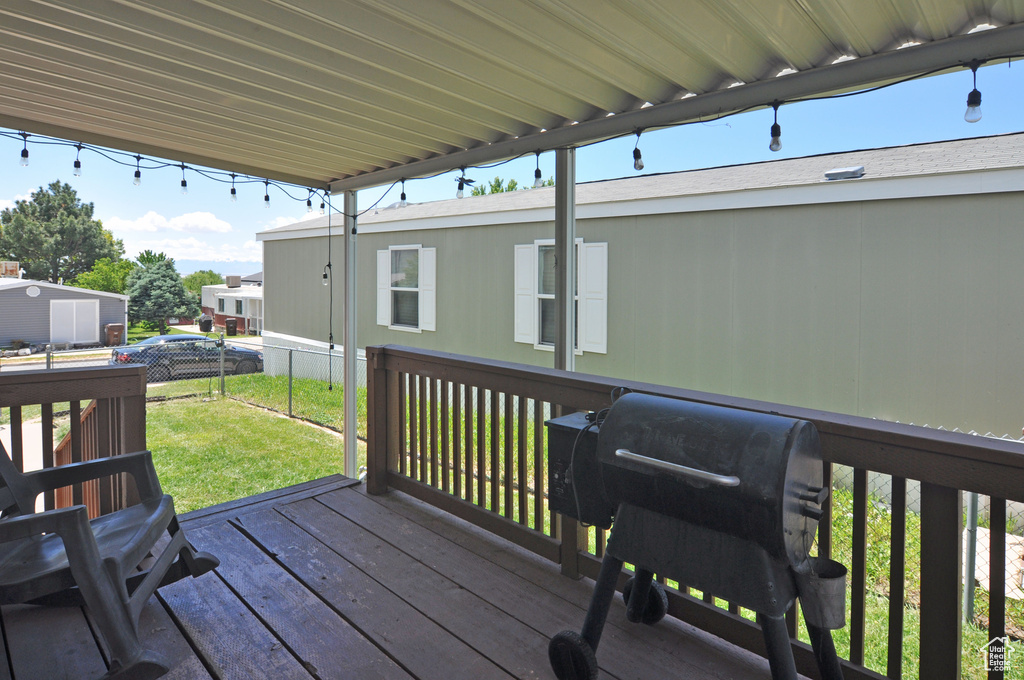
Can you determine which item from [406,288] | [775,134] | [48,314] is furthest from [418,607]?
[48,314]

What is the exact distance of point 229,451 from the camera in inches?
334

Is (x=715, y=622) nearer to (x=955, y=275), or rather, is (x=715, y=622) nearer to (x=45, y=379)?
(x=45, y=379)

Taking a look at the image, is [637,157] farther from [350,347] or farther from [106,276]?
[106,276]

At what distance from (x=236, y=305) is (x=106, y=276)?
5155 mm

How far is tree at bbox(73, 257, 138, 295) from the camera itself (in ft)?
75.1

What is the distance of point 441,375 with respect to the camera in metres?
3.05

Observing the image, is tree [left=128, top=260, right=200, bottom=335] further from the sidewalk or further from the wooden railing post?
the wooden railing post

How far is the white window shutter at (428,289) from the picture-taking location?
8258 mm

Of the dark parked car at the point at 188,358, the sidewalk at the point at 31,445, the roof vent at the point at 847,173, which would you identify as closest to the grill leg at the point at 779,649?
the roof vent at the point at 847,173

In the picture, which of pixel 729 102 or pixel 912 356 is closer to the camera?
pixel 729 102

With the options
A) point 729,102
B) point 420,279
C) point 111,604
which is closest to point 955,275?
point 729,102

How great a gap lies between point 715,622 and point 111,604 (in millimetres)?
1911

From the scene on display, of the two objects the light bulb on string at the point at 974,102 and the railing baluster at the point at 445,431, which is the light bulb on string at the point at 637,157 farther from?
the railing baluster at the point at 445,431

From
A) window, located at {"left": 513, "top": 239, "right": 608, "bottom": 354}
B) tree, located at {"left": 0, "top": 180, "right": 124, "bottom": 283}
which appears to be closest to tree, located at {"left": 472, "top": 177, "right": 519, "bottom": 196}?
window, located at {"left": 513, "top": 239, "right": 608, "bottom": 354}
